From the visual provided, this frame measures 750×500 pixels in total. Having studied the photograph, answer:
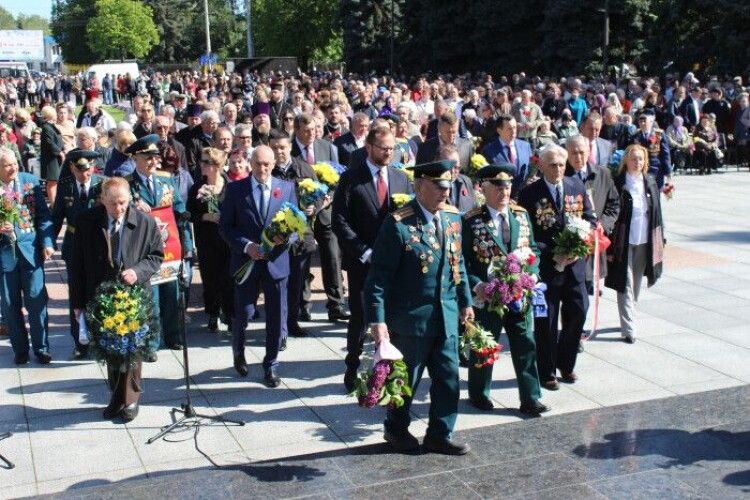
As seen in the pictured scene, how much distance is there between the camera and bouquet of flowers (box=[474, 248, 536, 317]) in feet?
23.5

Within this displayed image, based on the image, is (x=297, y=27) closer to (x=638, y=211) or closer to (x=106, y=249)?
(x=638, y=211)

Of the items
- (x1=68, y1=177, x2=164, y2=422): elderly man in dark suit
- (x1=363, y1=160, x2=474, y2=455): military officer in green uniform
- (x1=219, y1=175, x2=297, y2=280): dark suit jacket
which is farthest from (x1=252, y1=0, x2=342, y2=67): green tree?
(x1=363, y1=160, x2=474, y2=455): military officer in green uniform

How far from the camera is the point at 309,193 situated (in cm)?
905

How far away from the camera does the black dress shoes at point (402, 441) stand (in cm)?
684

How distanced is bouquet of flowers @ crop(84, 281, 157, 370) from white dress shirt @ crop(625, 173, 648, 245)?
4.62 m

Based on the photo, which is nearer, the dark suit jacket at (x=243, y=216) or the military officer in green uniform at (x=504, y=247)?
the military officer in green uniform at (x=504, y=247)

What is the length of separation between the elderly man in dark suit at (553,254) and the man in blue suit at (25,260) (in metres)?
4.31

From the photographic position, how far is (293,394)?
26.9 ft

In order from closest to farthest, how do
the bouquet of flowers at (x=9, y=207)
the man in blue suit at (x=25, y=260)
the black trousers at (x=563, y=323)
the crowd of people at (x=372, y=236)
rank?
the crowd of people at (x=372, y=236) < the black trousers at (x=563, y=323) < the bouquet of flowers at (x=9, y=207) < the man in blue suit at (x=25, y=260)

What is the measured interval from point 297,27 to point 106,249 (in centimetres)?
6318

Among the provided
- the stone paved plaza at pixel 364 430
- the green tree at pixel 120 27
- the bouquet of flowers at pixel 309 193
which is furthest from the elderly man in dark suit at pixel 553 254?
the green tree at pixel 120 27

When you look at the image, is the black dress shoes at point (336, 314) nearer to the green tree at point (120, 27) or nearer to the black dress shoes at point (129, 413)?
the black dress shoes at point (129, 413)

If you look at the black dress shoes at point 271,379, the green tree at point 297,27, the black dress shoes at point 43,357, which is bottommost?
the black dress shoes at point 271,379

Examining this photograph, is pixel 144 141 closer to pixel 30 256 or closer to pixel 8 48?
pixel 30 256
